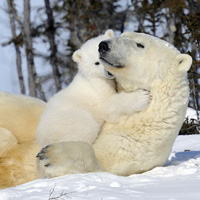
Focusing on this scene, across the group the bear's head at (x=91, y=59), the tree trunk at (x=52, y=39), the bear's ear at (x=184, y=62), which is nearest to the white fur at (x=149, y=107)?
the bear's ear at (x=184, y=62)

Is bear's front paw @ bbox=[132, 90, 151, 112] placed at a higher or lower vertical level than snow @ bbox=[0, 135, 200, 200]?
higher

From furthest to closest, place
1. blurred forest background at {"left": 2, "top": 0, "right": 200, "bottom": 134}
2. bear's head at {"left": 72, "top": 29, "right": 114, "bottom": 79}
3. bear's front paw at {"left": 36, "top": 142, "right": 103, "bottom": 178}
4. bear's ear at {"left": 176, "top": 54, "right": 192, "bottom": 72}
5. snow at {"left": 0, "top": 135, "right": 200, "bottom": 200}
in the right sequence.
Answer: blurred forest background at {"left": 2, "top": 0, "right": 200, "bottom": 134}, bear's head at {"left": 72, "top": 29, "right": 114, "bottom": 79}, bear's ear at {"left": 176, "top": 54, "right": 192, "bottom": 72}, bear's front paw at {"left": 36, "top": 142, "right": 103, "bottom": 178}, snow at {"left": 0, "top": 135, "right": 200, "bottom": 200}

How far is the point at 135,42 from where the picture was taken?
3793mm

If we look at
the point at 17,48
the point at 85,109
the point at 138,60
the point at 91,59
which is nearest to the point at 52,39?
the point at 17,48

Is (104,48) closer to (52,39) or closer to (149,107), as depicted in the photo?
(149,107)

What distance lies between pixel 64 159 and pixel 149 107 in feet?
2.81

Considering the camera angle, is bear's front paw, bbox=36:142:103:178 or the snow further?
bear's front paw, bbox=36:142:103:178

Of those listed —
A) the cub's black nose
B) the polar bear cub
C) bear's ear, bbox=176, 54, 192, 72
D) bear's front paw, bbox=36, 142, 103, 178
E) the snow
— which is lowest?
the snow

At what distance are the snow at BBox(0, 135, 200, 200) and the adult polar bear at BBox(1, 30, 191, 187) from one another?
174mm

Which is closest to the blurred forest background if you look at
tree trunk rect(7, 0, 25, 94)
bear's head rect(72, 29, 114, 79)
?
tree trunk rect(7, 0, 25, 94)

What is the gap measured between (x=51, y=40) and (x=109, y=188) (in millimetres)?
14636

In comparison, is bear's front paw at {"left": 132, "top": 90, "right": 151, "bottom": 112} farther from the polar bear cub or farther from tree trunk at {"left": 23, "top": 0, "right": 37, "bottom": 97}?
tree trunk at {"left": 23, "top": 0, "right": 37, "bottom": 97}

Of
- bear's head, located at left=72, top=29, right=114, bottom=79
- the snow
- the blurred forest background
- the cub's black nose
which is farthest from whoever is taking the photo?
the blurred forest background

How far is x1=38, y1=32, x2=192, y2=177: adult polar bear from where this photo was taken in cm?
364
